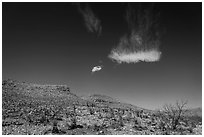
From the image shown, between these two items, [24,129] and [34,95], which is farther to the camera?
[34,95]

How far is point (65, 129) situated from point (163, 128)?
19.5 ft

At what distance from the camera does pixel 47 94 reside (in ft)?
94.6

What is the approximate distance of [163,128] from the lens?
17641 millimetres

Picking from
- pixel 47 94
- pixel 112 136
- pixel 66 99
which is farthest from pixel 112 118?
pixel 47 94

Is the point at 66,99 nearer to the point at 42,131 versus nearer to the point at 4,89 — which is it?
the point at 4,89

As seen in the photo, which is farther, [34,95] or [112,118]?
[34,95]

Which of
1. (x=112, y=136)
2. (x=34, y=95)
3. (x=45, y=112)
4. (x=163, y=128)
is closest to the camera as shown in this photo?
(x=112, y=136)

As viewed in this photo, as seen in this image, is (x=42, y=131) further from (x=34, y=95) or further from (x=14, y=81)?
(x=14, y=81)

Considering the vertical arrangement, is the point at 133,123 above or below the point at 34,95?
below

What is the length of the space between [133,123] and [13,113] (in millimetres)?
8186

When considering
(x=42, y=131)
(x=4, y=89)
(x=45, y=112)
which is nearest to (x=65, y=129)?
(x=42, y=131)

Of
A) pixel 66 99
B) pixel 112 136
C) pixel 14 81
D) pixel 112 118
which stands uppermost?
pixel 14 81

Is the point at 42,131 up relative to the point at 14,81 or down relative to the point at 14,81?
down

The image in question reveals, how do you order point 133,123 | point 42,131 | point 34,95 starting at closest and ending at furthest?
point 42,131 < point 133,123 < point 34,95
